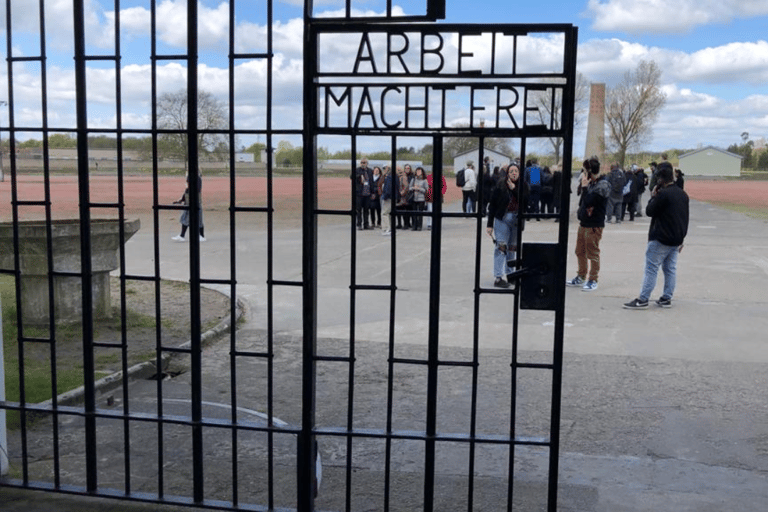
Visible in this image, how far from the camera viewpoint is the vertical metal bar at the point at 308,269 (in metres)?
4.38

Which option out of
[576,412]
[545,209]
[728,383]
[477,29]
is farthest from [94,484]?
[545,209]

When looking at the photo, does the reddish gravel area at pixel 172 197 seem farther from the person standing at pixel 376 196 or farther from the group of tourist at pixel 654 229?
the group of tourist at pixel 654 229

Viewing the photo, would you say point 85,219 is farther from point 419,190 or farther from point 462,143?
point 419,190

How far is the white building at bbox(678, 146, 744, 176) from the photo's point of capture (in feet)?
375

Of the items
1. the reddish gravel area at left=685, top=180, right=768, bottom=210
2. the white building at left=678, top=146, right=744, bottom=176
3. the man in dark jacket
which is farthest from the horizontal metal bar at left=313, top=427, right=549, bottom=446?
the white building at left=678, top=146, right=744, bottom=176

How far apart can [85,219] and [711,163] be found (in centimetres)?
12489

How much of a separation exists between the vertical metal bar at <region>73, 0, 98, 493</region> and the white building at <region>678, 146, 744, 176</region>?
116431 millimetres

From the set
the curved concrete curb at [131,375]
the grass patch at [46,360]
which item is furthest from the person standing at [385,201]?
the grass patch at [46,360]

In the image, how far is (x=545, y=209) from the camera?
2611 centimetres

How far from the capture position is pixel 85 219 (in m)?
4.84

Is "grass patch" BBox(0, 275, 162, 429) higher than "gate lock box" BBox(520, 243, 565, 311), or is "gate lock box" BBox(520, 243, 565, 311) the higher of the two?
"gate lock box" BBox(520, 243, 565, 311)

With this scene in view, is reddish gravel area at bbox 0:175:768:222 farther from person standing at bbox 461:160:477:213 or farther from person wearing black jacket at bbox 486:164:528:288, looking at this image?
person standing at bbox 461:160:477:213

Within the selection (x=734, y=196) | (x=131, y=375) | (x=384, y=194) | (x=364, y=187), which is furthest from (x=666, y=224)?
(x=734, y=196)

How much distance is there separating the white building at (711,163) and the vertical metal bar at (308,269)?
116241 mm
